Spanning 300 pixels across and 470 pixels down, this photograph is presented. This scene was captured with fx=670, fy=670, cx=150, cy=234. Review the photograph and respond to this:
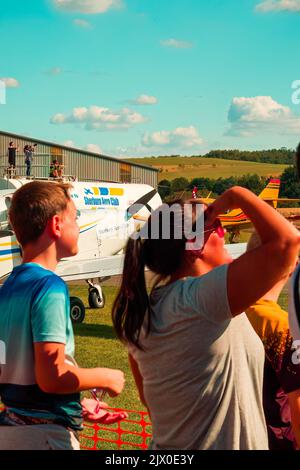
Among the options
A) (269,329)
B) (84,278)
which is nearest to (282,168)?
(84,278)

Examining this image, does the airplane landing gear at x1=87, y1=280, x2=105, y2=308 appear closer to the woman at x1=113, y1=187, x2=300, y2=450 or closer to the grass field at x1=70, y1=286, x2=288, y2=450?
the grass field at x1=70, y1=286, x2=288, y2=450

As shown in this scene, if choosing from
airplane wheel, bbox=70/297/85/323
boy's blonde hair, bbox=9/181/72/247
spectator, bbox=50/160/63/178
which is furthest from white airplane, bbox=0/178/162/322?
boy's blonde hair, bbox=9/181/72/247

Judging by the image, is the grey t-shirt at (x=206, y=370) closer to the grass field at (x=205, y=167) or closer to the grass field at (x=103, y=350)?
the grass field at (x=103, y=350)

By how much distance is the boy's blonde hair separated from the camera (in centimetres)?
237

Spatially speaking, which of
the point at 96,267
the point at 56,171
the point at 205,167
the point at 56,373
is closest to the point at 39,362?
the point at 56,373

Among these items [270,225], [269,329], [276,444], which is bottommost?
[276,444]

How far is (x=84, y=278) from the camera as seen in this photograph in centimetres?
1288

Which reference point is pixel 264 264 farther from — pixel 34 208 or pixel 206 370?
pixel 34 208

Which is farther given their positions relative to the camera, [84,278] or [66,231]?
[84,278]

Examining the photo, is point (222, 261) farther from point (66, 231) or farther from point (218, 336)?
point (66, 231)

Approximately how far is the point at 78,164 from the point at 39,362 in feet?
115

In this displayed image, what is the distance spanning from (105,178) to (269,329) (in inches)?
1406

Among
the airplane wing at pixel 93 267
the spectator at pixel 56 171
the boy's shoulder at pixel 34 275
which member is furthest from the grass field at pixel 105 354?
the spectator at pixel 56 171

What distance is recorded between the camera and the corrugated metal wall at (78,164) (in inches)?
1351
